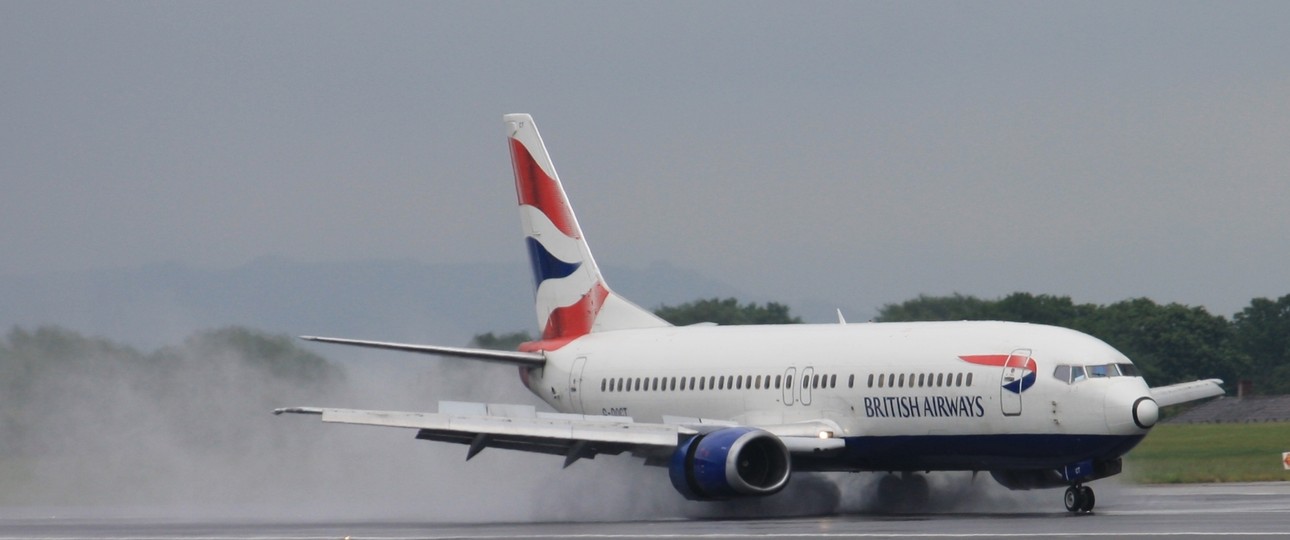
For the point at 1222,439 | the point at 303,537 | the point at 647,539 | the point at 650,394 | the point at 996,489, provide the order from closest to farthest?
the point at 647,539 < the point at 303,537 < the point at 996,489 < the point at 650,394 < the point at 1222,439

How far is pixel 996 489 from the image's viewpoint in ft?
121

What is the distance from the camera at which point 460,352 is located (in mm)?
39156

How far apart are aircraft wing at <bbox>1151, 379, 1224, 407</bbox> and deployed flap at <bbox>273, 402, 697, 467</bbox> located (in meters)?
8.09

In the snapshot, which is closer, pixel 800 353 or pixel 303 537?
pixel 303 537

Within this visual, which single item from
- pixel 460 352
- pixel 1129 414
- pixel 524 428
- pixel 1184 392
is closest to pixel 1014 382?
pixel 1129 414

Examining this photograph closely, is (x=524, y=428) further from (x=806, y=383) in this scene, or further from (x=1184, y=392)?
(x=1184, y=392)

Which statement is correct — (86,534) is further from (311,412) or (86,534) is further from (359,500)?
(359,500)

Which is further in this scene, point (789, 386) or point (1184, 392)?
point (789, 386)

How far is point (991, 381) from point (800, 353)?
4.78 m

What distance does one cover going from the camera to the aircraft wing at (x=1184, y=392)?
35.0 metres

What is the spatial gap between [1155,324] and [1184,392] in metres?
56.0

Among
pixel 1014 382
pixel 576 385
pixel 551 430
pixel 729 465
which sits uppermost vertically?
pixel 576 385

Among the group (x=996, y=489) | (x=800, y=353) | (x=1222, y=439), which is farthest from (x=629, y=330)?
(x=1222, y=439)

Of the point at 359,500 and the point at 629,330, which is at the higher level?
the point at 629,330
